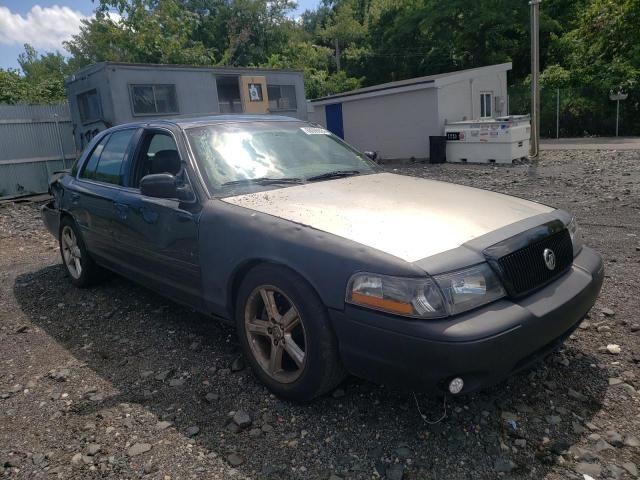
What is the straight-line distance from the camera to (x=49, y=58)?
74.2m

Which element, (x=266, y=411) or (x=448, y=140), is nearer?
(x=266, y=411)

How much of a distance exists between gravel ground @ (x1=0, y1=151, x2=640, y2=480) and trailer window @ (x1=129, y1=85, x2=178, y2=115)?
10937 mm

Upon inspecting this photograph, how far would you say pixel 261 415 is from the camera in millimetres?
2844

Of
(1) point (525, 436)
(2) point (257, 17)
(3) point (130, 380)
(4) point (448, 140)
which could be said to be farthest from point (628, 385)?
(2) point (257, 17)

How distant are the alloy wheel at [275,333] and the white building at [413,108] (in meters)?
16.2

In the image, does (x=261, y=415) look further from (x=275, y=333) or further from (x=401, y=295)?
(x=401, y=295)

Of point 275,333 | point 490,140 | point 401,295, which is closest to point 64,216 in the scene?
point 275,333

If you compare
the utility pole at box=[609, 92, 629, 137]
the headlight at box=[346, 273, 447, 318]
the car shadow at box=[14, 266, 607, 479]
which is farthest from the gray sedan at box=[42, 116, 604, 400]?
the utility pole at box=[609, 92, 629, 137]

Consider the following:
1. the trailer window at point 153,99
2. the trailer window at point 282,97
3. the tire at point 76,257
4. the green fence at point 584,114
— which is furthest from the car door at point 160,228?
the green fence at point 584,114

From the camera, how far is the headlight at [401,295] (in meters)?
2.28

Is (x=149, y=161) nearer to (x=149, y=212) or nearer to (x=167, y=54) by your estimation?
(x=149, y=212)

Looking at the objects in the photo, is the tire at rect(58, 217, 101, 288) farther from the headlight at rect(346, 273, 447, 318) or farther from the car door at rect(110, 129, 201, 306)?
the headlight at rect(346, 273, 447, 318)

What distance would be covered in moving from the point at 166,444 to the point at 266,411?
0.55 m

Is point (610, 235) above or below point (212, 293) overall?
below
